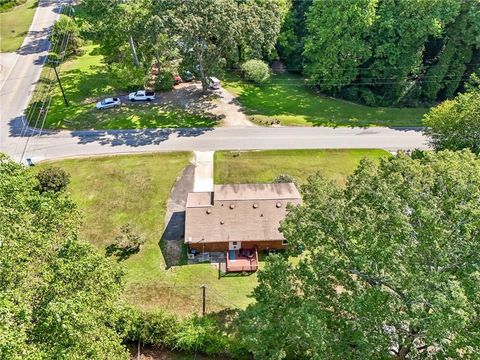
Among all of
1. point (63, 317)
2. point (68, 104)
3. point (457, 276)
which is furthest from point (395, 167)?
point (68, 104)

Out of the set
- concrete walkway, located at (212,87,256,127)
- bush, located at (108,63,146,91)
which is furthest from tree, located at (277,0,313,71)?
bush, located at (108,63,146,91)

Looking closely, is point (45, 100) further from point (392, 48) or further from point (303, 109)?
point (392, 48)

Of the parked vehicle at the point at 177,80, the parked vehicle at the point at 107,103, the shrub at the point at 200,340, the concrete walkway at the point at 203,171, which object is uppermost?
the parked vehicle at the point at 177,80

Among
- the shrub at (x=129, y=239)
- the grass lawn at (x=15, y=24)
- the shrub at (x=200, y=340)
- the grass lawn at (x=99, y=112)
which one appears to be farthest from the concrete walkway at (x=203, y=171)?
the grass lawn at (x=15, y=24)

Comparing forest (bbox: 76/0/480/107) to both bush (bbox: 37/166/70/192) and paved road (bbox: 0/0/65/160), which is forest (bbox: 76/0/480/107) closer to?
paved road (bbox: 0/0/65/160)

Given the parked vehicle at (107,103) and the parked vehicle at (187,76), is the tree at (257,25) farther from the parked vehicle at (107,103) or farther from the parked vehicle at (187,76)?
the parked vehicle at (107,103)

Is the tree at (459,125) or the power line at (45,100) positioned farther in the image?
the power line at (45,100)

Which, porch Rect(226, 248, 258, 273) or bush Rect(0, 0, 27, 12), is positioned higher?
bush Rect(0, 0, 27, 12)
